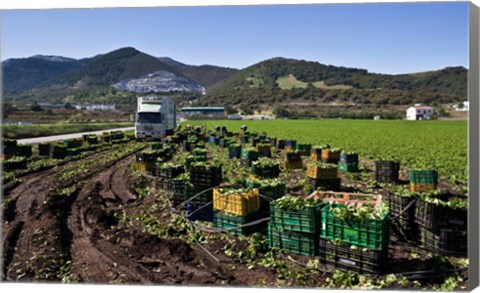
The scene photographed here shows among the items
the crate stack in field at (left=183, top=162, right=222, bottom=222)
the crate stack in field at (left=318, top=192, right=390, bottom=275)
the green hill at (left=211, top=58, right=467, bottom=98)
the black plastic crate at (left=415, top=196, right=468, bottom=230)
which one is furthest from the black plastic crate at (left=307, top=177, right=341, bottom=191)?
the green hill at (left=211, top=58, right=467, bottom=98)

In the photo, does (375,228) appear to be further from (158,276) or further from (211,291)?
(158,276)

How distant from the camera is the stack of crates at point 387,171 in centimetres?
1630

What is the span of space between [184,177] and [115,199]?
3.40m

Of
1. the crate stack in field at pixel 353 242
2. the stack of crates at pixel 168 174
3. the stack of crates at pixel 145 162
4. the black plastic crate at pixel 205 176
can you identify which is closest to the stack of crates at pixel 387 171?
the black plastic crate at pixel 205 176

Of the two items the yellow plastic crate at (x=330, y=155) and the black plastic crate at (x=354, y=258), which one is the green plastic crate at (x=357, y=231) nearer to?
the black plastic crate at (x=354, y=258)

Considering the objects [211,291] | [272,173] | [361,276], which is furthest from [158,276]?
[272,173]

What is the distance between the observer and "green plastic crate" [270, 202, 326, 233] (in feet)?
27.8

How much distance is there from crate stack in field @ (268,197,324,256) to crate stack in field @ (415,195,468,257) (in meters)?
2.39

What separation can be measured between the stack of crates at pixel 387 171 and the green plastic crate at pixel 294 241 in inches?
353

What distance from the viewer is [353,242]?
25.7 ft

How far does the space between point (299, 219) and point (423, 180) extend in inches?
295

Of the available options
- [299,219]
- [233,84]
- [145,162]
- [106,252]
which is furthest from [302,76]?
[106,252]

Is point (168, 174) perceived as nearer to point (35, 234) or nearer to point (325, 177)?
point (35, 234)

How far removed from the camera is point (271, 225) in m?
9.11
